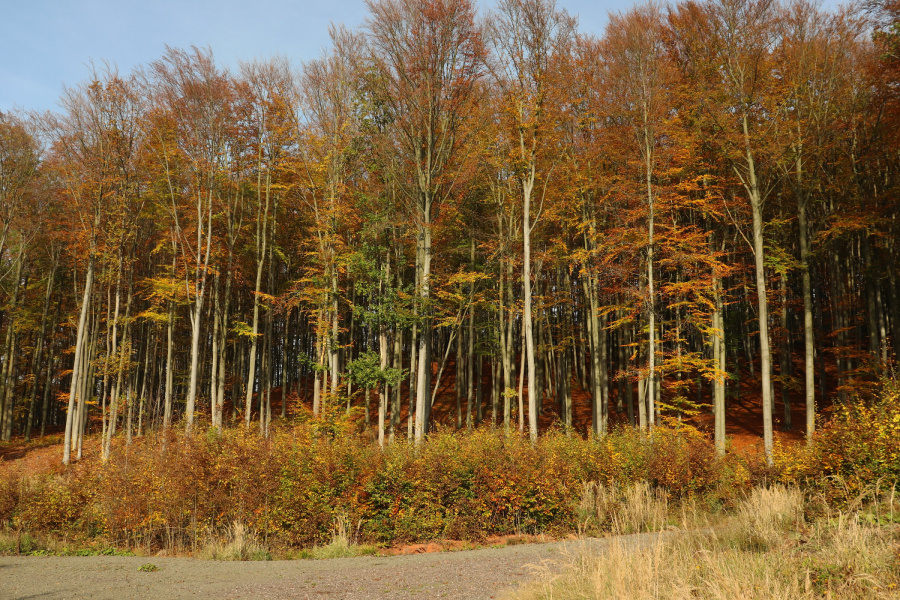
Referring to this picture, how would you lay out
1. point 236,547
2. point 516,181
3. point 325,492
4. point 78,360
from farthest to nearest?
point 78,360 → point 516,181 → point 325,492 → point 236,547

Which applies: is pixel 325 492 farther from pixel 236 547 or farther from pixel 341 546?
pixel 236 547

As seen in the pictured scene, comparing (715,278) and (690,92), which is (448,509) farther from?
(690,92)

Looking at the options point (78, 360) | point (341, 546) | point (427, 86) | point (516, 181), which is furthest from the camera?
point (78, 360)

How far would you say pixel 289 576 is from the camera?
7793 mm

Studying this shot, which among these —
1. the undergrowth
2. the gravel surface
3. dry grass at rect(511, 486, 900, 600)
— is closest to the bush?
the undergrowth

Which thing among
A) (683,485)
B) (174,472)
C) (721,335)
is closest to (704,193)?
(721,335)

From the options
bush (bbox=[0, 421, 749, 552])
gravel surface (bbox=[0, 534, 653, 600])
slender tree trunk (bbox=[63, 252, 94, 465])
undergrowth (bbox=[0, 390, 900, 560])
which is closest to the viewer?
gravel surface (bbox=[0, 534, 653, 600])

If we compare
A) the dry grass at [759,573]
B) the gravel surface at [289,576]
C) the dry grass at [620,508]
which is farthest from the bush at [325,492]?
the dry grass at [759,573]

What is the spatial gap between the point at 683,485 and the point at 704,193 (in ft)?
36.8

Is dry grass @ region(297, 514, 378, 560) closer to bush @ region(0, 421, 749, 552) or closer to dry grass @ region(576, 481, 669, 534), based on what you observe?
bush @ region(0, 421, 749, 552)

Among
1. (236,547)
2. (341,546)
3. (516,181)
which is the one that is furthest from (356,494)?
(516,181)

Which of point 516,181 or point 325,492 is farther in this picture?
point 516,181

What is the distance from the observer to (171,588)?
711 centimetres

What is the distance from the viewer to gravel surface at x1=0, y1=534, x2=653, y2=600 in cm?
668
